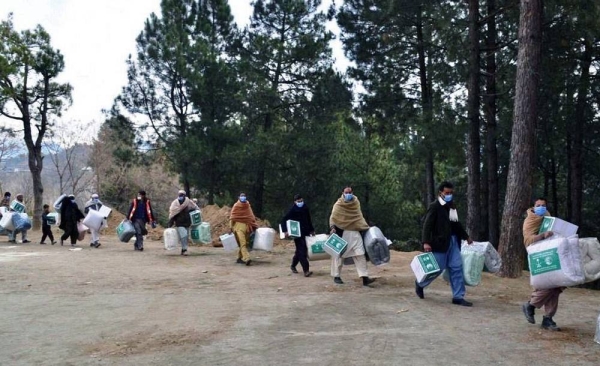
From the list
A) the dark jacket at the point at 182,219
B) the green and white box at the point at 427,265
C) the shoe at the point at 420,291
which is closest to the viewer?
the green and white box at the point at 427,265

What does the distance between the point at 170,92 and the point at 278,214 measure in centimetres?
787

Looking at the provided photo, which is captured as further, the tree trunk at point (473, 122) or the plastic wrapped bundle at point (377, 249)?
the tree trunk at point (473, 122)

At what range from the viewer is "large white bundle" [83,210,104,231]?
17.4 m

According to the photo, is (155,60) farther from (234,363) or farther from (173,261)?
(234,363)

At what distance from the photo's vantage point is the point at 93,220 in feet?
57.3

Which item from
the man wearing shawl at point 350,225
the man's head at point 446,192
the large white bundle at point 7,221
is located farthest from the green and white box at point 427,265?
the large white bundle at point 7,221

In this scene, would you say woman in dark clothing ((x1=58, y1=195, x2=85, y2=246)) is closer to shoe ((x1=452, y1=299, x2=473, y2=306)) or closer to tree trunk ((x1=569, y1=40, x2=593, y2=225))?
shoe ((x1=452, y1=299, x2=473, y2=306))

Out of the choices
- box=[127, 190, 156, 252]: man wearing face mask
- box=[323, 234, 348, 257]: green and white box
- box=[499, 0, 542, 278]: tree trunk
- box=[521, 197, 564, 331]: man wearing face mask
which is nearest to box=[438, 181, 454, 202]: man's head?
box=[521, 197, 564, 331]: man wearing face mask

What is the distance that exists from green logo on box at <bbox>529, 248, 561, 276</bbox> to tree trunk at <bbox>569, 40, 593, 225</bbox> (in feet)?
46.1

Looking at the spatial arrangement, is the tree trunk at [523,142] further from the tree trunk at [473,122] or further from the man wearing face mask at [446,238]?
the tree trunk at [473,122]

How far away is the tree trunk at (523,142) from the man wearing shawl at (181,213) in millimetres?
8078

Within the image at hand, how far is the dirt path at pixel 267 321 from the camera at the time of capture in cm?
580

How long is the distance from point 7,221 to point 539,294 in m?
17.0

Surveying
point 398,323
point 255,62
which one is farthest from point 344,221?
point 255,62
